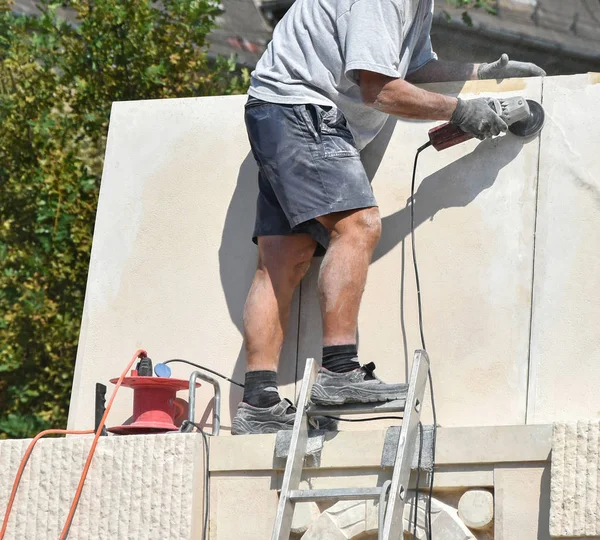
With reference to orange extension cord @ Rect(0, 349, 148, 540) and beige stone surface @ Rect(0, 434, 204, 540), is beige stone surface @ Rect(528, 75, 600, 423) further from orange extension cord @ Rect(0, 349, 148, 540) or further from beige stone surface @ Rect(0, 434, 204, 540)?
orange extension cord @ Rect(0, 349, 148, 540)

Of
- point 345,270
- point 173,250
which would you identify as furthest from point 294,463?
point 173,250

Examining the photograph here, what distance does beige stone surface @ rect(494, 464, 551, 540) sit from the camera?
348 centimetres

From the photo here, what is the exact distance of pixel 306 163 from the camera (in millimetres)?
4172

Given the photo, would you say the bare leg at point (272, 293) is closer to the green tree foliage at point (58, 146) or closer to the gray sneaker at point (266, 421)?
the gray sneaker at point (266, 421)

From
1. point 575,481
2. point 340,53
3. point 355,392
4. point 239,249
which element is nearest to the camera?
point 575,481

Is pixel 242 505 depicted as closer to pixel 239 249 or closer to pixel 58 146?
pixel 239 249

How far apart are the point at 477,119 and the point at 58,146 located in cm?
397

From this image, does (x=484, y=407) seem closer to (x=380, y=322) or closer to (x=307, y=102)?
(x=380, y=322)

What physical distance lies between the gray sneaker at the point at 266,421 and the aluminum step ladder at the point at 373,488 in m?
0.26

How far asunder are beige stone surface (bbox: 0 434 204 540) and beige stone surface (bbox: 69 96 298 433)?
1.53ft

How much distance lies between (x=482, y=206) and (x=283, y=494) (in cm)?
139

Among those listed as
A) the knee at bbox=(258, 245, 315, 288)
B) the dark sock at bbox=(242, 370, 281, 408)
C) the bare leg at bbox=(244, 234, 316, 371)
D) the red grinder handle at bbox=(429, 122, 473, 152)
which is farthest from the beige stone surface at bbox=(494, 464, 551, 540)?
the red grinder handle at bbox=(429, 122, 473, 152)

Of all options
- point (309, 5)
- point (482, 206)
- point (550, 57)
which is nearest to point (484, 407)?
point (482, 206)

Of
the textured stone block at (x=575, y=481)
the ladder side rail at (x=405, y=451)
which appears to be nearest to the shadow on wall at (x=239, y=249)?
the ladder side rail at (x=405, y=451)
